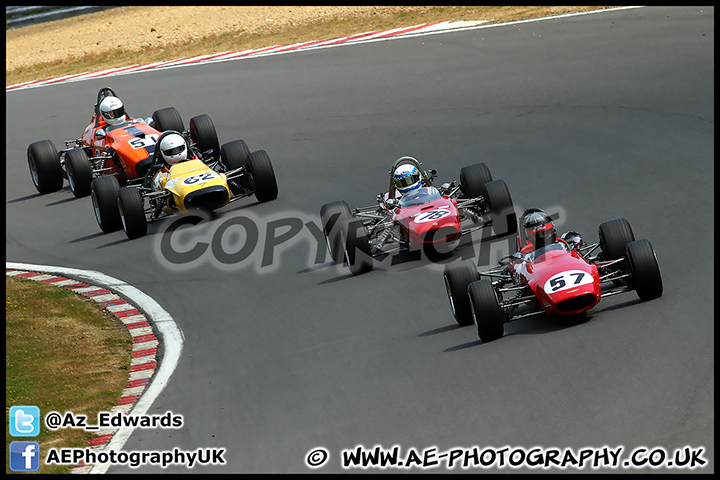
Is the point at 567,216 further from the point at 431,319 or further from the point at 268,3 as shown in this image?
the point at 268,3

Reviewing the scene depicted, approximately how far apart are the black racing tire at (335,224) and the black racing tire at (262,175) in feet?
10.5

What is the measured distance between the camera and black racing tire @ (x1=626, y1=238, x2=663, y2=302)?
9.68 meters

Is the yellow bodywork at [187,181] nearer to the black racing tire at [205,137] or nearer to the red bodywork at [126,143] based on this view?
the red bodywork at [126,143]

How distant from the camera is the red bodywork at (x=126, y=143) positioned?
1775cm

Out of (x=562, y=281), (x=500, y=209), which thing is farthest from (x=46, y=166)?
(x=562, y=281)

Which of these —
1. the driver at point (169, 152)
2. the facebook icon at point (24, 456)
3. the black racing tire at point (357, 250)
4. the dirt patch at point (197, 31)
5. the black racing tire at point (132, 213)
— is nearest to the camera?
the facebook icon at point (24, 456)

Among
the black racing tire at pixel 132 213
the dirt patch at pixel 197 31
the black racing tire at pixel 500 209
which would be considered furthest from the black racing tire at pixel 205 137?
the dirt patch at pixel 197 31

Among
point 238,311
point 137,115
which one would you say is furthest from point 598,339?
point 137,115

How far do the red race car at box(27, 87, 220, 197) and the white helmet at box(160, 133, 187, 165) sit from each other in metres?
0.87

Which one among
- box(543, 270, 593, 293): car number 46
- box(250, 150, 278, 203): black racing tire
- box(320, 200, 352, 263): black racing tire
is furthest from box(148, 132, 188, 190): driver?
box(543, 270, 593, 293): car number 46

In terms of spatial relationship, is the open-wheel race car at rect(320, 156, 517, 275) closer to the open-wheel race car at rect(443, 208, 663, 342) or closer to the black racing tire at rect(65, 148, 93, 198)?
the open-wheel race car at rect(443, 208, 663, 342)

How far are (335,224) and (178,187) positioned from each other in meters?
3.67

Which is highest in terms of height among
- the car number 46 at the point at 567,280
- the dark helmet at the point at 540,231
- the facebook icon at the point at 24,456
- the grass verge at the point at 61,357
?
the dark helmet at the point at 540,231

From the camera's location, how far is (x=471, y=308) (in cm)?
1016
